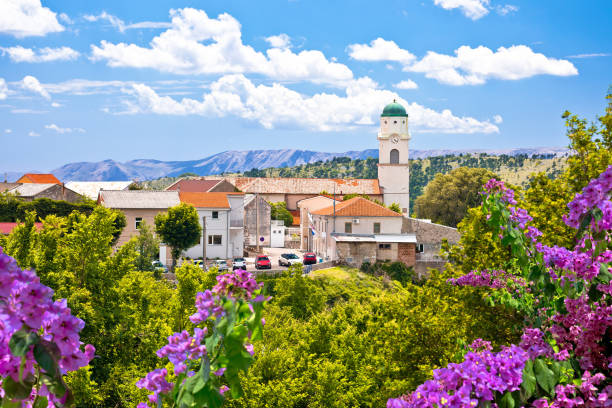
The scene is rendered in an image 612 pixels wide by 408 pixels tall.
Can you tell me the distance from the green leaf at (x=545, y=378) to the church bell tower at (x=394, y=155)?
267ft

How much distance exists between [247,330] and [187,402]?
0.52 m

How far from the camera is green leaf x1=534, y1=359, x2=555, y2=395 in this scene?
4.24m

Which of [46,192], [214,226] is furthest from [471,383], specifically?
[46,192]

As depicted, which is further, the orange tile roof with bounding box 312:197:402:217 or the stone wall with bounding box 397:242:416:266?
the orange tile roof with bounding box 312:197:402:217

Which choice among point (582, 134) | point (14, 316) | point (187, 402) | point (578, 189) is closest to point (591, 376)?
point (187, 402)

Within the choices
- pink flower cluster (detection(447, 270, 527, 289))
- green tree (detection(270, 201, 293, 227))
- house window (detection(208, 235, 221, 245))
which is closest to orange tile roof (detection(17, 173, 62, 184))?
green tree (detection(270, 201, 293, 227))

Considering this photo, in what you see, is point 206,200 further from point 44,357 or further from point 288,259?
point 44,357

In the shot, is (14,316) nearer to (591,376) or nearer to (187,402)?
(187,402)

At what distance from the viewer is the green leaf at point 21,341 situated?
2676mm

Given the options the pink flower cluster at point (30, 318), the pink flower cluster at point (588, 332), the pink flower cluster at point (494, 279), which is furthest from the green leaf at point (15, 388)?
the pink flower cluster at point (494, 279)

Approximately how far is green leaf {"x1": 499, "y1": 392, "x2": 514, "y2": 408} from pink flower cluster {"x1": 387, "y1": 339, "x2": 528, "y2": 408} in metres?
0.04

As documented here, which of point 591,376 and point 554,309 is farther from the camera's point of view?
point 554,309

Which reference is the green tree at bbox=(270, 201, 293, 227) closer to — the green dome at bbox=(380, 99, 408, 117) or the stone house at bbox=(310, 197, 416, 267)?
the green dome at bbox=(380, 99, 408, 117)

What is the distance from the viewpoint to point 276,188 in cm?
9550
